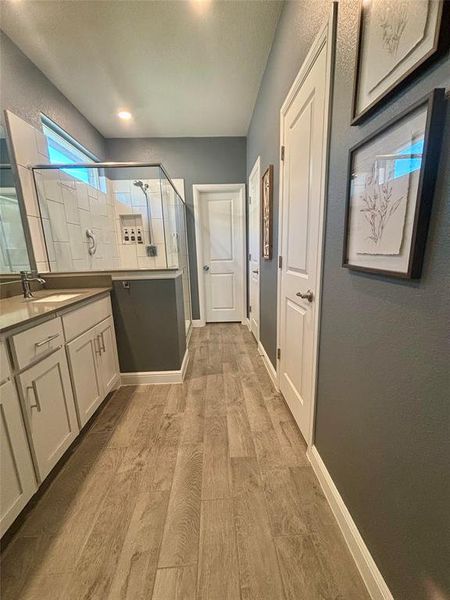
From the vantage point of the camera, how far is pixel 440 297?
0.58 meters

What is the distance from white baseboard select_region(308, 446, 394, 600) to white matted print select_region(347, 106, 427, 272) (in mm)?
1025

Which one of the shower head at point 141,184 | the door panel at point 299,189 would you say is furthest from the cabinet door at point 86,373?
the shower head at point 141,184

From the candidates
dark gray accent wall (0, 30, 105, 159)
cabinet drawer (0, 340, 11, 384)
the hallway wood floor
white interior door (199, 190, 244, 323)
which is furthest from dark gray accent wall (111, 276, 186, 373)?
white interior door (199, 190, 244, 323)

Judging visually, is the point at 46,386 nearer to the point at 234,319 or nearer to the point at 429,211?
the point at 429,211

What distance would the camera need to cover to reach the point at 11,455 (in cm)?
104

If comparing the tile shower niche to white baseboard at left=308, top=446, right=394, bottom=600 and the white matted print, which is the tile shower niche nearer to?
the white matted print

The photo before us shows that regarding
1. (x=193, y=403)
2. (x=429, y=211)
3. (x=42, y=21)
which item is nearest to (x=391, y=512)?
(x=429, y=211)

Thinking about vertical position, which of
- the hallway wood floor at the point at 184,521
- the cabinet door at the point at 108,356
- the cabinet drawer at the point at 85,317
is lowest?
the hallway wood floor at the point at 184,521

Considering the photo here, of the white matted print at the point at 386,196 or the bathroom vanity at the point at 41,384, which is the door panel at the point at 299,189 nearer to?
the white matted print at the point at 386,196

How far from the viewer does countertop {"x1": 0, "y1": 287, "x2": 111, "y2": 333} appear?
Result: 1.11m

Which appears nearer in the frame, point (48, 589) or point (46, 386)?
point (48, 589)

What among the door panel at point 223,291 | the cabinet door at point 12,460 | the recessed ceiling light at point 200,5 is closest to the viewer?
the cabinet door at point 12,460

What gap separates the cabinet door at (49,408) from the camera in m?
1.17

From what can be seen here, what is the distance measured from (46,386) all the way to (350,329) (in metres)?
1.48
